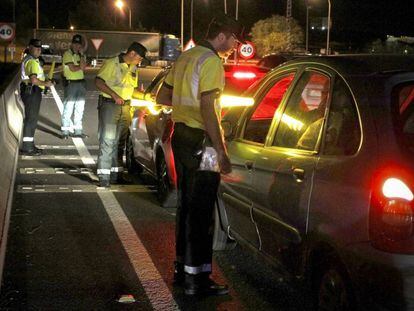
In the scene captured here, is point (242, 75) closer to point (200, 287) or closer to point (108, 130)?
point (108, 130)

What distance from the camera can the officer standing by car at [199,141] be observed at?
459cm

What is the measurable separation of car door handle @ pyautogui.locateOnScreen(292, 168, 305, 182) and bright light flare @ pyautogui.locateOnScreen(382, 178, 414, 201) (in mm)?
751

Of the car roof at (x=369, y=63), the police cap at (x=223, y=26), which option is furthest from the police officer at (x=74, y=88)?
the car roof at (x=369, y=63)

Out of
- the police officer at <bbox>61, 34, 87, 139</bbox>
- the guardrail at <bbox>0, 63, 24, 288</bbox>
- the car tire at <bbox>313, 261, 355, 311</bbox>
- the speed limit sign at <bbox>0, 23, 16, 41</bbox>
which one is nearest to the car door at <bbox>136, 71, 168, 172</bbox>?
the guardrail at <bbox>0, 63, 24, 288</bbox>

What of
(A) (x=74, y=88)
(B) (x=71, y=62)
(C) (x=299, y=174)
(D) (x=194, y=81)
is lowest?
(C) (x=299, y=174)

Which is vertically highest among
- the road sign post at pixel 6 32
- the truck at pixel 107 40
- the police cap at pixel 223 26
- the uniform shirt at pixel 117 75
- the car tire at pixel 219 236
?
the truck at pixel 107 40

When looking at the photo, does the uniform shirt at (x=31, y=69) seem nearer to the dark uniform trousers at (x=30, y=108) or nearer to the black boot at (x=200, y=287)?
the dark uniform trousers at (x=30, y=108)

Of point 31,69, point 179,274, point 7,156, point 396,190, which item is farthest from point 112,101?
point 396,190

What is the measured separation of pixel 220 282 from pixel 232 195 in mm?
696

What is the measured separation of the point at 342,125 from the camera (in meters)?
3.90

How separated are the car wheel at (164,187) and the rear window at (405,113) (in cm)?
410

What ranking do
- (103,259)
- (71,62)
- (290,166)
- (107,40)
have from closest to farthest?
1. (290,166)
2. (103,259)
3. (71,62)
4. (107,40)

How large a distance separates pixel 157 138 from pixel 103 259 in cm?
243

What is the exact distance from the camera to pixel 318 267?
12.9ft
